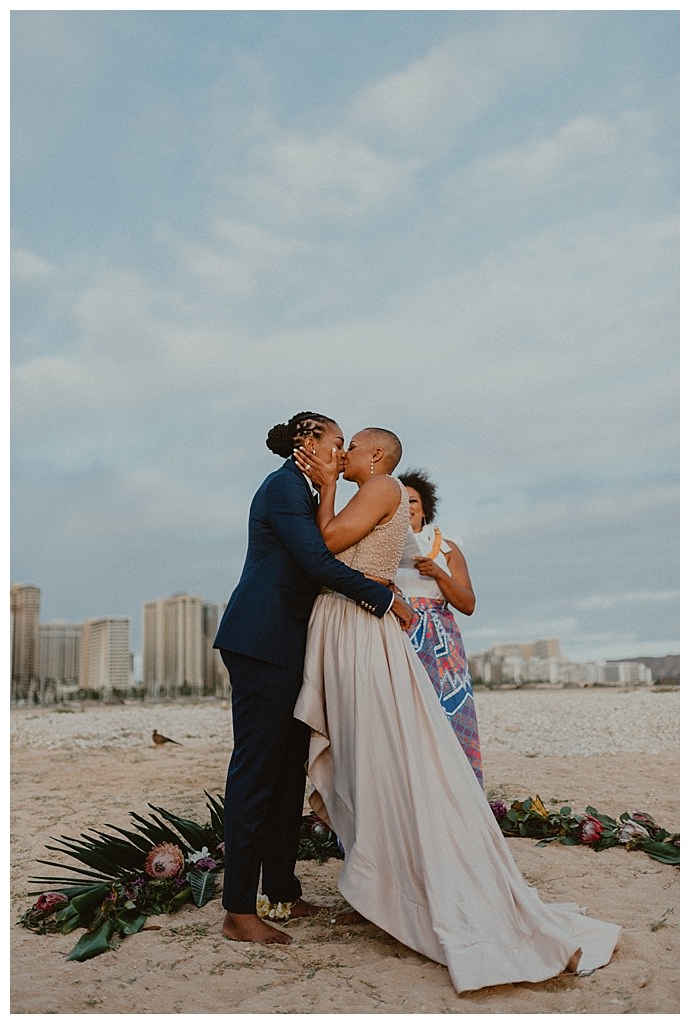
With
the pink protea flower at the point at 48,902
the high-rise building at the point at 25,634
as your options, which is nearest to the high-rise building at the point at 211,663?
the high-rise building at the point at 25,634

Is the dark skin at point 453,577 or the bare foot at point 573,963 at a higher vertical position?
the dark skin at point 453,577

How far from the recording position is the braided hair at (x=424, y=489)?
21.4 ft

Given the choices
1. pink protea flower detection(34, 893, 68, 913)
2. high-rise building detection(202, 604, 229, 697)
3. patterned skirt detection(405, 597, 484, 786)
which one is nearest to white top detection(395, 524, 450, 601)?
patterned skirt detection(405, 597, 484, 786)

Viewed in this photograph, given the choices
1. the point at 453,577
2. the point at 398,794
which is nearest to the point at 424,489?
the point at 453,577

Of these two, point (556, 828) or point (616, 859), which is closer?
point (616, 859)

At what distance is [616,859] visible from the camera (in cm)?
614

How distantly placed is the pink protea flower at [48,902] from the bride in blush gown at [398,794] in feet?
5.55

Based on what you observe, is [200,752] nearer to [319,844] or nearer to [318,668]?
[319,844]

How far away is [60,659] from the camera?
23.2 meters

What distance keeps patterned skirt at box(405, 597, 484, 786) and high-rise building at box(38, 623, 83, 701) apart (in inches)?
695

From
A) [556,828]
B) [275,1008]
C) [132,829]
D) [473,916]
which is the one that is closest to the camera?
[275,1008]

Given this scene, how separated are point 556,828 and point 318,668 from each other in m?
3.08

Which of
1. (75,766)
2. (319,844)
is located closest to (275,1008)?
(319,844)

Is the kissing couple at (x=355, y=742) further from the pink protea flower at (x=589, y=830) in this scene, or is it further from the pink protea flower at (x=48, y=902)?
the pink protea flower at (x=589, y=830)
